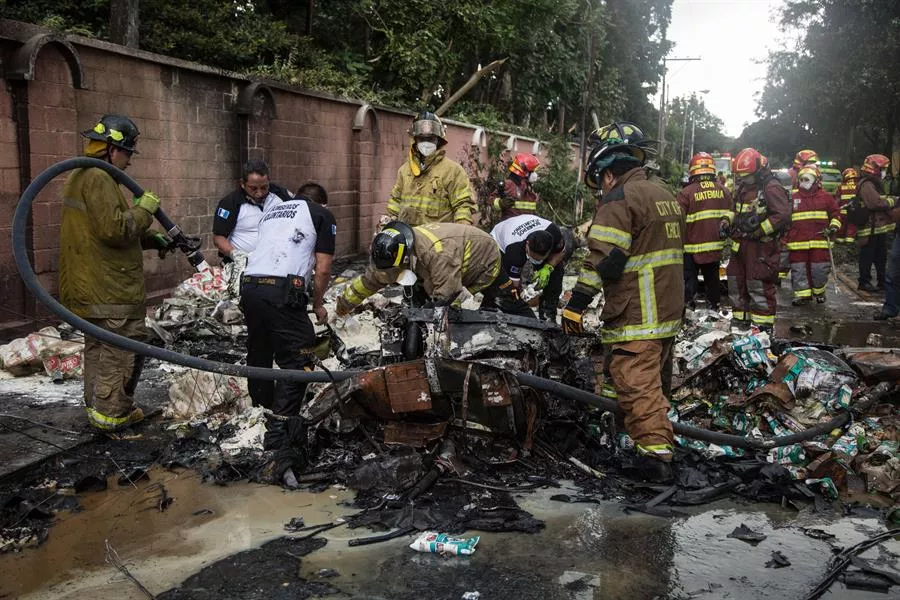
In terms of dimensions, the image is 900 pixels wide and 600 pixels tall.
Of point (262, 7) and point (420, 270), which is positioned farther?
point (262, 7)

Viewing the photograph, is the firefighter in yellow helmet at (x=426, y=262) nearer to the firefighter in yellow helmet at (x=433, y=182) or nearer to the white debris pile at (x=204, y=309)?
the firefighter in yellow helmet at (x=433, y=182)

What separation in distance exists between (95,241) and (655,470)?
11.3 feet

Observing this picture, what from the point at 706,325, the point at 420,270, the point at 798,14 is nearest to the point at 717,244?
the point at 706,325

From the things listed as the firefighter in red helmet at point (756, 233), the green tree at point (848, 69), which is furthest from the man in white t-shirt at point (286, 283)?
the green tree at point (848, 69)

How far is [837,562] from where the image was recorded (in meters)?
3.39

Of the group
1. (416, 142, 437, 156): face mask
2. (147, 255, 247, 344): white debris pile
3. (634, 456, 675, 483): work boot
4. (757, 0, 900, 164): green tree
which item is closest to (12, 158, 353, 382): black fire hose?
(634, 456, 675, 483): work boot

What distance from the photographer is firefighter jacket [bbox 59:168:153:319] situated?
4641mm

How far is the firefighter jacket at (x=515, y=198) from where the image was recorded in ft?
27.1

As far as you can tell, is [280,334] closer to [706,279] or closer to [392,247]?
[392,247]

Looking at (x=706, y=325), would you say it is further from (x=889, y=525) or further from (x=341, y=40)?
(x=341, y=40)

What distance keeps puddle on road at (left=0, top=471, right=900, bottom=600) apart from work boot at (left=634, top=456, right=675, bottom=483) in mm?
268

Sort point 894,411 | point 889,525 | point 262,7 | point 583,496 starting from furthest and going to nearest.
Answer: point 262,7 → point 894,411 → point 583,496 → point 889,525

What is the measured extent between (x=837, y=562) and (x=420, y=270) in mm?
2595

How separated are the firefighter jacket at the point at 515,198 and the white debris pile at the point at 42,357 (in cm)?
426
